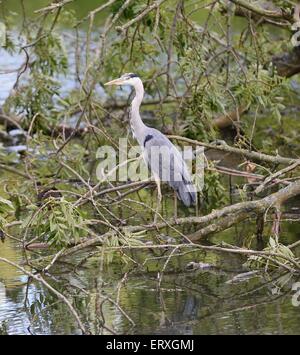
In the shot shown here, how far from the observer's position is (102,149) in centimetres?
819

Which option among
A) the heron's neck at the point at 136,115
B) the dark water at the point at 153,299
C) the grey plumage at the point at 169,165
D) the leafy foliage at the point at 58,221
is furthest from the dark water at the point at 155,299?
the heron's neck at the point at 136,115

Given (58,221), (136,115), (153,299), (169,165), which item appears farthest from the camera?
(136,115)

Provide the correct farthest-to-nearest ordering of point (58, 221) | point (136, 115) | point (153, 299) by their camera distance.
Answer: point (136, 115)
point (153, 299)
point (58, 221)

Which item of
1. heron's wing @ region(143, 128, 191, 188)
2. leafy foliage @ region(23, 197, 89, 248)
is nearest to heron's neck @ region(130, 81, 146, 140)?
heron's wing @ region(143, 128, 191, 188)

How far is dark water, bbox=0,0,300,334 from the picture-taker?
5.44 meters

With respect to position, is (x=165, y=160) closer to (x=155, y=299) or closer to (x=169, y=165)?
(x=169, y=165)

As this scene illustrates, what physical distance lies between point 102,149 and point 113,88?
6.04 ft

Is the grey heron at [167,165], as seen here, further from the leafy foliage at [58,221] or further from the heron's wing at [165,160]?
the leafy foliage at [58,221]

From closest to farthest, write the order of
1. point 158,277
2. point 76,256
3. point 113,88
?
point 158,277 < point 76,256 < point 113,88

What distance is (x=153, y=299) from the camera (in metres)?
5.98

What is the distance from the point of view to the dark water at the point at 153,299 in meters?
5.44

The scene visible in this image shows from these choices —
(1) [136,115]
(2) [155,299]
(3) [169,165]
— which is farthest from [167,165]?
(2) [155,299]
